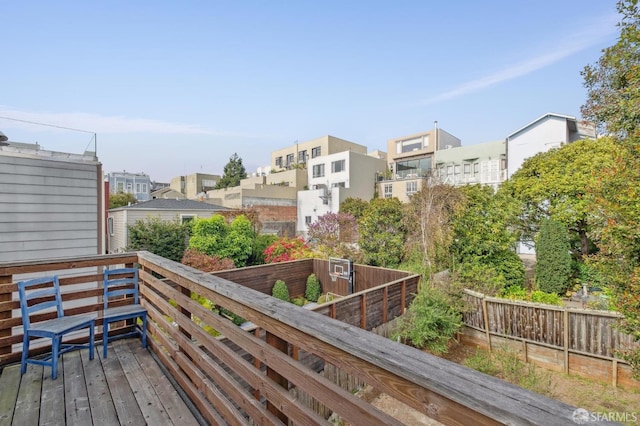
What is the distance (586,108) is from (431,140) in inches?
850

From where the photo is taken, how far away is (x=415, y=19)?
8.82 meters

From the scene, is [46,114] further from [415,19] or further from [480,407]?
[480,407]

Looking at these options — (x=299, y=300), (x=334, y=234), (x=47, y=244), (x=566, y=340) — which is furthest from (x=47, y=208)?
(x=566, y=340)

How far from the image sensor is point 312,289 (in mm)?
10164

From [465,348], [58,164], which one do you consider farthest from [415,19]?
[58,164]

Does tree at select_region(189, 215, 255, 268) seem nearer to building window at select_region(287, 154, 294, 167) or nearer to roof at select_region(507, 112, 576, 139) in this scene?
roof at select_region(507, 112, 576, 139)

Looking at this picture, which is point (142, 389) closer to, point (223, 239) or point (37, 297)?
point (37, 297)

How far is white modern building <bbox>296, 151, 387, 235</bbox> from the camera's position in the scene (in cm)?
2493

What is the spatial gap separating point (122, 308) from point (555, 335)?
7941 mm

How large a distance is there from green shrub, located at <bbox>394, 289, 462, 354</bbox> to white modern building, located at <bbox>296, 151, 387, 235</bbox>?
1784 centimetres

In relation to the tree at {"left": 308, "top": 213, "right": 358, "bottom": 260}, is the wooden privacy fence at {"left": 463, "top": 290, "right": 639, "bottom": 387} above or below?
below

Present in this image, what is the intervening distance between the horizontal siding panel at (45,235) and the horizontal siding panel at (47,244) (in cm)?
6

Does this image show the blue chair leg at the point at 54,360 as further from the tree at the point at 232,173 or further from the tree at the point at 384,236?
the tree at the point at 232,173

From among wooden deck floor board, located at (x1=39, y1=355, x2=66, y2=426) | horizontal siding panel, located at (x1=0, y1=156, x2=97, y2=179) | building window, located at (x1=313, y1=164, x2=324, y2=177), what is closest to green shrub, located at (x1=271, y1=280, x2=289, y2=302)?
horizontal siding panel, located at (x1=0, y1=156, x2=97, y2=179)
